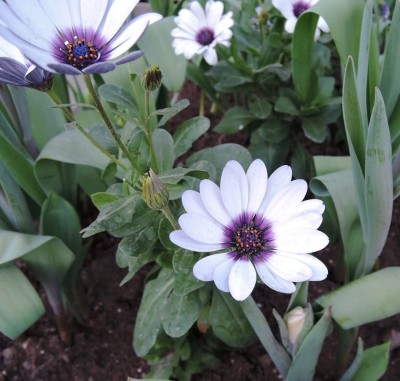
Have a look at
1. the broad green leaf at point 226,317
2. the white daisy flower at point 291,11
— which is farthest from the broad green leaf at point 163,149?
the white daisy flower at point 291,11

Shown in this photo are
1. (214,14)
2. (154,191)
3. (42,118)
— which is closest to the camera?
(154,191)

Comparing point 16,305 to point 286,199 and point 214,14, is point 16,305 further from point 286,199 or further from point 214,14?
point 214,14

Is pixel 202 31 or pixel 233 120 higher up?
pixel 202 31

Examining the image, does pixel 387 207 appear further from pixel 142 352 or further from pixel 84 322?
pixel 84 322

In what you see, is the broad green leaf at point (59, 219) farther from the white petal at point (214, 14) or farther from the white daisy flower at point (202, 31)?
the white petal at point (214, 14)

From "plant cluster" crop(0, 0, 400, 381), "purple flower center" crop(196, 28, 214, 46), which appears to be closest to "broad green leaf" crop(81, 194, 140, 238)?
"plant cluster" crop(0, 0, 400, 381)

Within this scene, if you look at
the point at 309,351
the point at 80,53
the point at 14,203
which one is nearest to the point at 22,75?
the point at 80,53

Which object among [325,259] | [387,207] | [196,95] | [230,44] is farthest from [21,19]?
[196,95]
